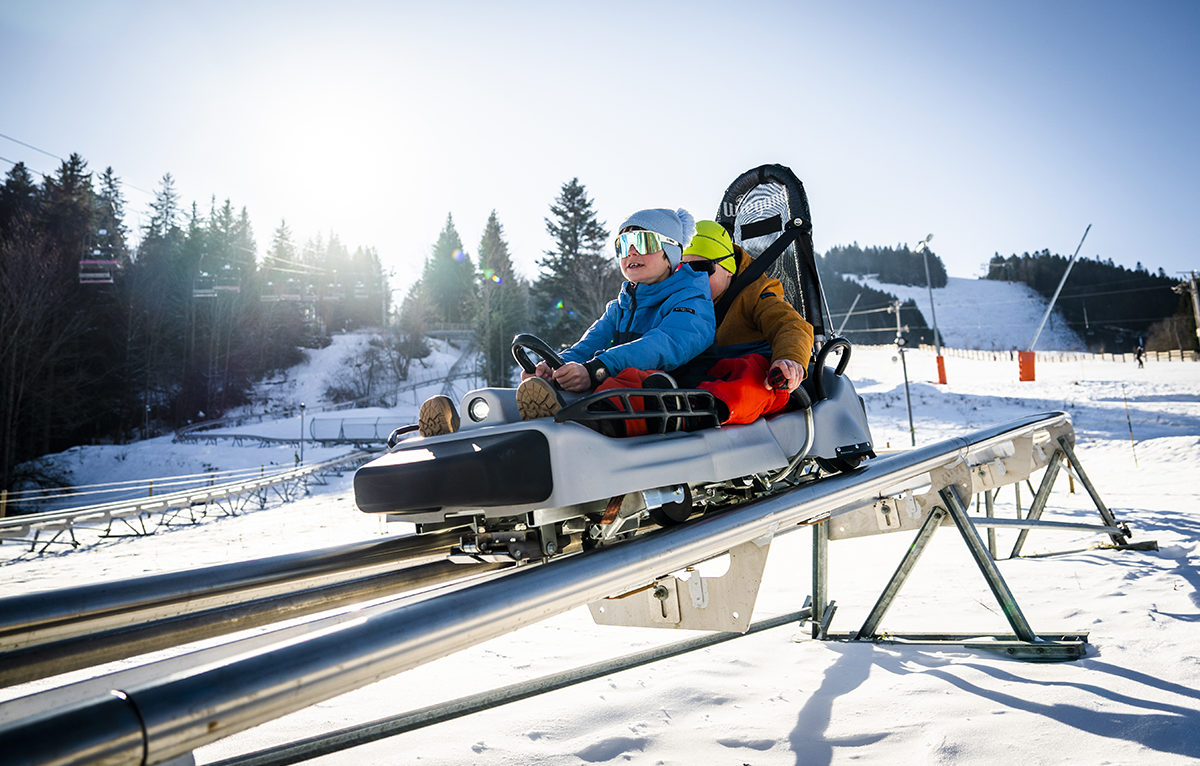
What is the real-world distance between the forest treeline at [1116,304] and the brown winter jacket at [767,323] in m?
82.0

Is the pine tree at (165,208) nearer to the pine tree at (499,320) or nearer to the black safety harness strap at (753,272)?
the pine tree at (499,320)

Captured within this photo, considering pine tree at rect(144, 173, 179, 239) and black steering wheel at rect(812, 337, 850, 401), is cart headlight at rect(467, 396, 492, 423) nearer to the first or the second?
black steering wheel at rect(812, 337, 850, 401)

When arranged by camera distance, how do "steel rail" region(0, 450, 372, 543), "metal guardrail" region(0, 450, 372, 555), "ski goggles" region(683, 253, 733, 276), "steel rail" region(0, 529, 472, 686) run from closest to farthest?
1. "steel rail" region(0, 529, 472, 686)
2. "ski goggles" region(683, 253, 733, 276)
3. "steel rail" region(0, 450, 372, 543)
4. "metal guardrail" region(0, 450, 372, 555)

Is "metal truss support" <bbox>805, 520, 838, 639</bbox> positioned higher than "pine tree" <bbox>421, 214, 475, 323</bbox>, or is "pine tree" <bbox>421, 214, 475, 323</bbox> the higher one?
"pine tree" <bbox>421, 214, 475, 323</bbox>

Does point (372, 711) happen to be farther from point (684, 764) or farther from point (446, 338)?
point (446, 338)

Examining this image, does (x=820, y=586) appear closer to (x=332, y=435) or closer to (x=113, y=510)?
(x=113, y=510)

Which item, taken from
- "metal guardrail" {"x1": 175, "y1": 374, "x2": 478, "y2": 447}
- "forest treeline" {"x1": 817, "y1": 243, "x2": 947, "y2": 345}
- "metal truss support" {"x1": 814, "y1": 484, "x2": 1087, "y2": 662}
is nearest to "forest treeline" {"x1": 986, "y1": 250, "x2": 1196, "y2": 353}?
"forest treeline" {"x1": 817, "y1": 243, "x2": 947, "y2": 345}

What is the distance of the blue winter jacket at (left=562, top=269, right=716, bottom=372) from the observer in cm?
229

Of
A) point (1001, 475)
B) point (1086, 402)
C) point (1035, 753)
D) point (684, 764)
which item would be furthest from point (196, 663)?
point (1086, 402)

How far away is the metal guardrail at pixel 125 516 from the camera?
1240 centimetres

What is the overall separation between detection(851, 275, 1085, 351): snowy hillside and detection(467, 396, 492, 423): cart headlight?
314 ft

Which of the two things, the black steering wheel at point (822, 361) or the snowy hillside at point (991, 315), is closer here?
the black steering wheel at point (822, 361)

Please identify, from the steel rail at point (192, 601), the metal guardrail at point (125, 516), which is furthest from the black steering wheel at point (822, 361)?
the metal guardrail at point (125, 516)

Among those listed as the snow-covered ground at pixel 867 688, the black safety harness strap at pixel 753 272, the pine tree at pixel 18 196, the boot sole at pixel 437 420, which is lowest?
the snow-covered ground at pixel 867 688
